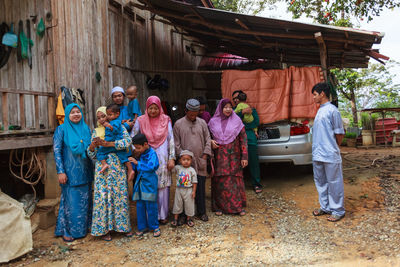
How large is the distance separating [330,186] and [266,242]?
47.8 inches

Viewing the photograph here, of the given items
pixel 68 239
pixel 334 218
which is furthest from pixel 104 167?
pixel 334 218

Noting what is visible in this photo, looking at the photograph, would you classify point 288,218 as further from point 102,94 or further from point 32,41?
point 32,41

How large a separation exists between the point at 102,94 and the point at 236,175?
2.86 metres

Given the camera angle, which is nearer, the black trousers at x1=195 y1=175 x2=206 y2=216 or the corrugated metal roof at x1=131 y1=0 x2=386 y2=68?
the black trousers at x1=195 y1=175 x2=206 y2=216

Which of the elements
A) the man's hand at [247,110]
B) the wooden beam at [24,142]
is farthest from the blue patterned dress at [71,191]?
the man's hand at [247,110]

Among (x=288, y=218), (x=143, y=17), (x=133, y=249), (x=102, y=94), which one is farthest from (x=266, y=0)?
(x=133, y=249)

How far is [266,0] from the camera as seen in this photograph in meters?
16.7

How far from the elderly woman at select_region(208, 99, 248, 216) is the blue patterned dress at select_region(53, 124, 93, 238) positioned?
178 cm

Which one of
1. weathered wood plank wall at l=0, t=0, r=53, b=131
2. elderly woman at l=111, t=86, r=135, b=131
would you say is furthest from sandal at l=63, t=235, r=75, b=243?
weathered wood plank wall at l=0, t=0, r=53, b=131

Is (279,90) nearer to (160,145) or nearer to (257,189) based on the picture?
(257,189)

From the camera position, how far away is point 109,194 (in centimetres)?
336

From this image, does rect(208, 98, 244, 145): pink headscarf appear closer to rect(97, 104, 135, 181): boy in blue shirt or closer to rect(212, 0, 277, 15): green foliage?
rect(97, 104, 135, 181): boy in blue shirt

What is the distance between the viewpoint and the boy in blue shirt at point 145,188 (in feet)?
11.4

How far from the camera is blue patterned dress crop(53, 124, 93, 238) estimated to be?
133 inches
